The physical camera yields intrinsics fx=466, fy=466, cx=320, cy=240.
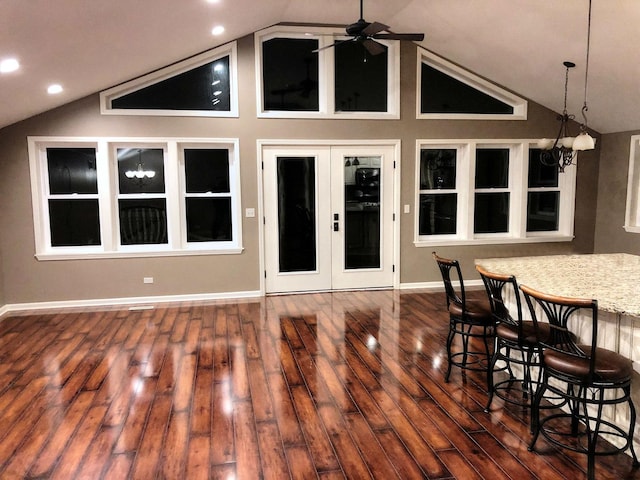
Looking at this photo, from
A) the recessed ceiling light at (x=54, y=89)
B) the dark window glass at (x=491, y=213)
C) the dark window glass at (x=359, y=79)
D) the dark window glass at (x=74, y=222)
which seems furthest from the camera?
the dark window glass at (x=491, y=213)

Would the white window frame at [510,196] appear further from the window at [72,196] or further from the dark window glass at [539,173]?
the window at [72,196]

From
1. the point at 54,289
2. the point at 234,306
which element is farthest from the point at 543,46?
the point at 54,289

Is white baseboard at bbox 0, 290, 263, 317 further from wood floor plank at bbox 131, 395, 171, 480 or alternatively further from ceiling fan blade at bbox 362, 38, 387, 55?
ceiling fan blade at bbox 362, 38, 387, 55

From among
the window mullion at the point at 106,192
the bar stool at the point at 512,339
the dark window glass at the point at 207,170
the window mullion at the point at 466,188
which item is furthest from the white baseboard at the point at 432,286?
the window mullion at the point at 106,192

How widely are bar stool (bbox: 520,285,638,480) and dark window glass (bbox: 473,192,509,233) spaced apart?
406 centimetres

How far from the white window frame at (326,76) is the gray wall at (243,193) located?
0.09m

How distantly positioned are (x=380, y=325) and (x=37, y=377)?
323cm

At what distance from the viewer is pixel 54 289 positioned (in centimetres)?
582

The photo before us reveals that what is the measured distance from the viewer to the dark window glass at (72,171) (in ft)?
19.1

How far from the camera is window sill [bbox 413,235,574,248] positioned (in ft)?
21.8

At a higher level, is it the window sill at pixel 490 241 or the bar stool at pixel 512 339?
the window sill at pixel 490 241

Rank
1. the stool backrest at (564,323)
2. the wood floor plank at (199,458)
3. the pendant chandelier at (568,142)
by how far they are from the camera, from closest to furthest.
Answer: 1. the stool backrest at (564,323)
2. the wood floor plank at (199,458)
3. the pendant chandelier at (568,142)

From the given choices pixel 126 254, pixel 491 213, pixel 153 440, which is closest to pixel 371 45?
pixel 153 440

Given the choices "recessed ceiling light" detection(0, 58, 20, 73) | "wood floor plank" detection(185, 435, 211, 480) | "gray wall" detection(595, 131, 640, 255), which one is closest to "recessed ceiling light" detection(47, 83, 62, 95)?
"recessed ceiling light" detection(0, 58, 20, 73)
